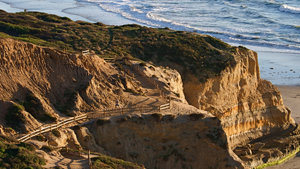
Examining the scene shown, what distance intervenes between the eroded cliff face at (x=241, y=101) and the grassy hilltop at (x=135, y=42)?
4.65 feet

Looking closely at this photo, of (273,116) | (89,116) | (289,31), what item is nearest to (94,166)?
(89,116)

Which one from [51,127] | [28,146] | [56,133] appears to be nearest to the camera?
[28,146]

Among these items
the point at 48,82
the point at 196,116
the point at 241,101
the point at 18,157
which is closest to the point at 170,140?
the point at 196,116

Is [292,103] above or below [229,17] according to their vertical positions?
→ below

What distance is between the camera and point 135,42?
2052 inches

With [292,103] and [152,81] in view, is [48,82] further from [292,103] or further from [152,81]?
[292,103]

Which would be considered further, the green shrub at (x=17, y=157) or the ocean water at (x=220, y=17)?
the ocean water at (x=220, y=17)

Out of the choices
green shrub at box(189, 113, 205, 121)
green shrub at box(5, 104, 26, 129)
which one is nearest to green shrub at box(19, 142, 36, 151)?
green shrub at box(5, 104, 26, 129)

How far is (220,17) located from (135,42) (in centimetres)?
5934

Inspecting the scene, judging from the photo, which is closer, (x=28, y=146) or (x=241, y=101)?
(x=28, y=146)

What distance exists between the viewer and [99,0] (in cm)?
12525

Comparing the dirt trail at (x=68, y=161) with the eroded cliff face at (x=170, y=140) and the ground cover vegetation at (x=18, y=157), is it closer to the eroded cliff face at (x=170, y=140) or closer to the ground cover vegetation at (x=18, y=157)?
the ground cover vegetation at (x=18, y=157)

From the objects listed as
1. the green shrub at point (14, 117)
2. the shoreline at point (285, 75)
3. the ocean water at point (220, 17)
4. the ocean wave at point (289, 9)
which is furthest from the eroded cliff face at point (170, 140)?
the ocean wave at point (289, 9)

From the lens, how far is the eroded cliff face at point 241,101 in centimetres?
4166
